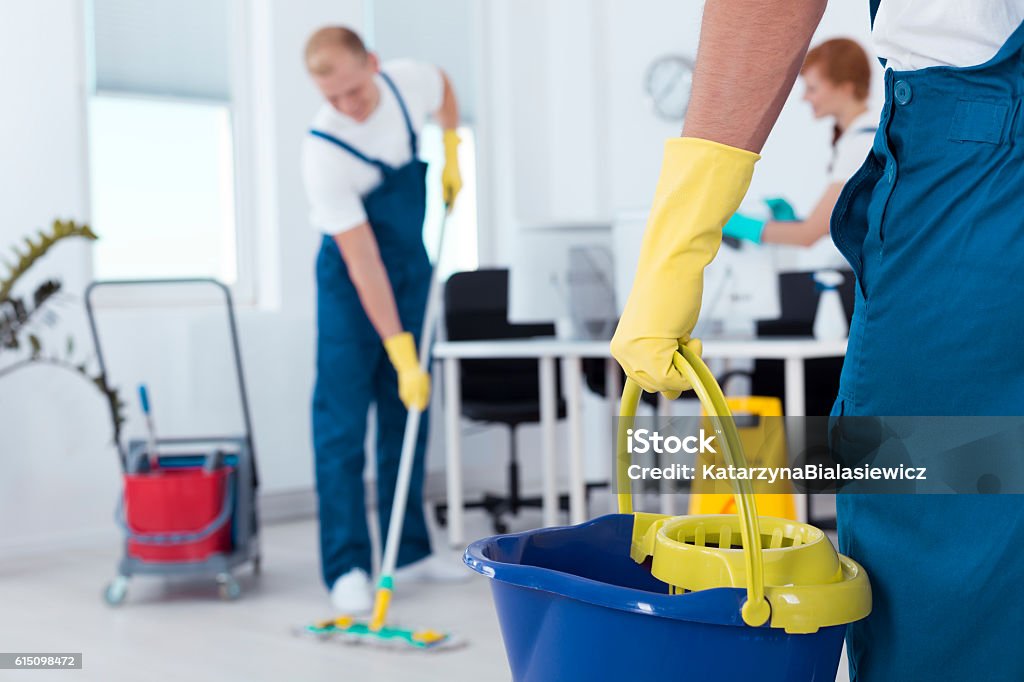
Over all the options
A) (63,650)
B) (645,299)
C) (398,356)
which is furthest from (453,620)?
(645,299)

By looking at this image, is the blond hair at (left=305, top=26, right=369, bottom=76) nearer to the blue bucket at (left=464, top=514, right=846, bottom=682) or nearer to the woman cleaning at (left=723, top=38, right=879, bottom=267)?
the woman cleaning at (left=723, top=38, right=879, bottom=267)

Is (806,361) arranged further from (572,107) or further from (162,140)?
(162,140)

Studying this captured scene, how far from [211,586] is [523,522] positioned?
1.22 m

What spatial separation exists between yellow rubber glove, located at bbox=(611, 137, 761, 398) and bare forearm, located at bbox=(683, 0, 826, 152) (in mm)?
19

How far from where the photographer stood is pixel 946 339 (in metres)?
0.87

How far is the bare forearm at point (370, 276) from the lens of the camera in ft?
9.72

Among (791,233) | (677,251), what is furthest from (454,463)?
(677,251)

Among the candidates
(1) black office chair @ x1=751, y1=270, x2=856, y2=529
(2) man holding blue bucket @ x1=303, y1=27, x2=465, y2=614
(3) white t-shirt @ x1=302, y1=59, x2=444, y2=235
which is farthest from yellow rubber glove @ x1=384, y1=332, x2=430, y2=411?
(1) black office chair @ x1=751, y1=270, x2=856, y2=529

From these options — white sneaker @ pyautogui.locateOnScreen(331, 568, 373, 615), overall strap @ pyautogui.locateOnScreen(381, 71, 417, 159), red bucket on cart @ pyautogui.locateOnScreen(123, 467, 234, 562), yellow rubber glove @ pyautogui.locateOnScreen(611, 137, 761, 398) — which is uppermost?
overall strap @ pyautogui.locateOnScreen(381, 71, 417, 159)

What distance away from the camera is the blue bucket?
79cm

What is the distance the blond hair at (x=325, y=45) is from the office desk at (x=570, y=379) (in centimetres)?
104

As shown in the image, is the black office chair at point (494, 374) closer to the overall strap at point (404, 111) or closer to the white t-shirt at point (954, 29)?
the overall strap at point (404, 111)

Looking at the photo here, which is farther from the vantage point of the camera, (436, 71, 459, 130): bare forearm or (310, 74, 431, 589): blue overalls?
(436, 71, 459, 130): bare forearm

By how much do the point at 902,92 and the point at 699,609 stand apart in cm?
42
